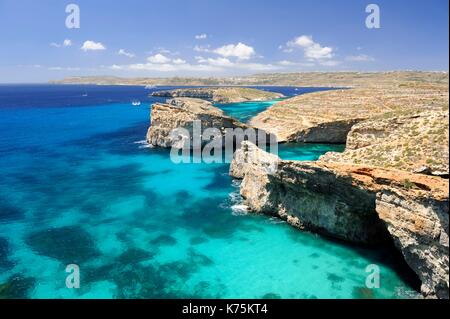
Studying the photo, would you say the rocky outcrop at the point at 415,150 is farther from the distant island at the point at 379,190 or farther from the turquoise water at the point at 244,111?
the turquoise water at the point at 244,111

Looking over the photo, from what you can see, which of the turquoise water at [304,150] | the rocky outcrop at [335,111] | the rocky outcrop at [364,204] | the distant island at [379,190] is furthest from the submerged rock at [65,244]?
the rocky outcrop at [335,111]

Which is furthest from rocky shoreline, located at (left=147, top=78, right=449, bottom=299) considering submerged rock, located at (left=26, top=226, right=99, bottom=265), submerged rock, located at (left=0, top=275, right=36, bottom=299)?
submerged rock, located at (left=0, top=275, right=36, bottom=299)

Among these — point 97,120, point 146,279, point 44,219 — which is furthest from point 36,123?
point 146,279

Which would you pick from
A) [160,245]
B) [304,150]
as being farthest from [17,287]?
[304,150]

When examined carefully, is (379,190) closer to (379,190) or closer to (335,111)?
(379,190)

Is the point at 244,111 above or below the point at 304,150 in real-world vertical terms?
above

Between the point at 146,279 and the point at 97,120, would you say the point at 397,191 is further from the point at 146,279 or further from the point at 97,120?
the point at 97,120

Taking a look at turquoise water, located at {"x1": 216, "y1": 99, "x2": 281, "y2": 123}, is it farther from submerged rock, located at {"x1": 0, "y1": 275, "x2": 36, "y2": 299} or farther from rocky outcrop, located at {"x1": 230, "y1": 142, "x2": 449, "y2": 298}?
submerged rock, located at {"x1": 0, "y1": 275, "x2": 36, "y2": 299}
